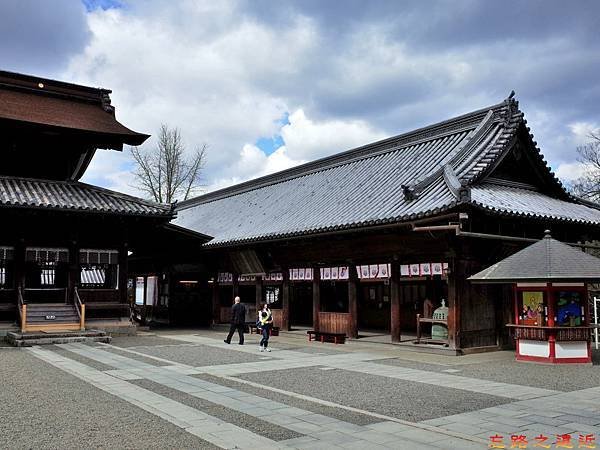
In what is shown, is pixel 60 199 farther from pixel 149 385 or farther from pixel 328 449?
pixel 328 449

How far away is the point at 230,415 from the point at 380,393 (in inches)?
116

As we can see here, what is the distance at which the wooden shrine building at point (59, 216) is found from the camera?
18938 mm

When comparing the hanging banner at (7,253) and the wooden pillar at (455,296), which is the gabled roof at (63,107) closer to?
the hanging banner at (7,253)

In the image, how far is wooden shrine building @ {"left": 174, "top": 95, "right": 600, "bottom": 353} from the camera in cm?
1492

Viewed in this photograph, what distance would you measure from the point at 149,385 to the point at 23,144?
14942mm

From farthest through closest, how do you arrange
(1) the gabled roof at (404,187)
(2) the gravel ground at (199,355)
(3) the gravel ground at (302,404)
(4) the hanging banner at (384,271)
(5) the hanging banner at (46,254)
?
(5) the hanging banner at (46,254) → (4) the hanging banner at (384,271) → (1) the gabled roof at (404,187) → (2) the gravel ground at (199,355) → (3) the gravel ground at (302,404)

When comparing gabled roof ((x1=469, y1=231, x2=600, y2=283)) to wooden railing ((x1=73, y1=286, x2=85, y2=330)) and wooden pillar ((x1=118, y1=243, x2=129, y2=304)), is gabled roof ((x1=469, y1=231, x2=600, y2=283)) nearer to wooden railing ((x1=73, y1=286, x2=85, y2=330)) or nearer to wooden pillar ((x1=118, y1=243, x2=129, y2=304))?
wooden railing ((x1=73, y1=286, x2=85, y2=330))

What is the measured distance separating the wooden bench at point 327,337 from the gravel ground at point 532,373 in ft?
12.9

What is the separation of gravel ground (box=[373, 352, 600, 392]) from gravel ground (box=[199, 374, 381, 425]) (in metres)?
4.27

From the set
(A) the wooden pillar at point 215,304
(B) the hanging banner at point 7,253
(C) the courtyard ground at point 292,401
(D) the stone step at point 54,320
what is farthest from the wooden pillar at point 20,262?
(A) the wooden pillar at point 215,304

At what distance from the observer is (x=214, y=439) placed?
630 centimetres

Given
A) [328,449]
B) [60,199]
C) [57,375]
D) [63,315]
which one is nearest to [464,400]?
[328,449]

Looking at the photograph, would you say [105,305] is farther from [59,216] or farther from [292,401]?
[292,401]

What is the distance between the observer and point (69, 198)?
782 inches
